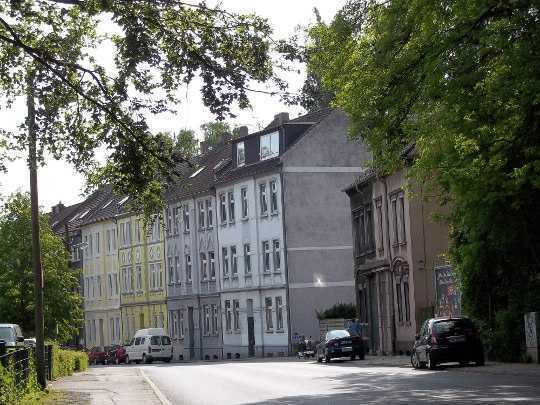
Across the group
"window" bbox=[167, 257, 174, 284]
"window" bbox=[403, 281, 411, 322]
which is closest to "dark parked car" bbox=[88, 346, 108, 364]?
"window" bbox=[167, 257, 174, 284]

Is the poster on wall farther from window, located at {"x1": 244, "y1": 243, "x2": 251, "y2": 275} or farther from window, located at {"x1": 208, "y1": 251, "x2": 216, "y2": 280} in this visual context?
window, located at {"x1": 208, "y1": 251, "x2": 216, "y2": 280}

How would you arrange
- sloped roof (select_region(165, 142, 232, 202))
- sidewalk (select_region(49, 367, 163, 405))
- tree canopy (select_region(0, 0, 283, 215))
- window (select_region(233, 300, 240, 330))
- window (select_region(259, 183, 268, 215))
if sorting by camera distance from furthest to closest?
sloped roof (select_region(165, 142, 232, 202)), window (select_region(233, 300, 240, 330)), window (select_region(259, 183, 268, 215)), sidewalk (select_region(49, 367, 163, 405)), tree canopy (select_region(0, 0, 283, 215))

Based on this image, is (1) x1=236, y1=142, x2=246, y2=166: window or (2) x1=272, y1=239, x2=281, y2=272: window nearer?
(2) x1=272, y1=239, x2=281, y2=272: window

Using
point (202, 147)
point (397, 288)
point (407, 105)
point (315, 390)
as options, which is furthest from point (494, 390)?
point (202, 147)

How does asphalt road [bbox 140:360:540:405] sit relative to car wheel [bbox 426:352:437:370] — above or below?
below

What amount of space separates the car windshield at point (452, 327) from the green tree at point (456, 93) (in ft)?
7.79

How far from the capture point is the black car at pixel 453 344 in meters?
35.6

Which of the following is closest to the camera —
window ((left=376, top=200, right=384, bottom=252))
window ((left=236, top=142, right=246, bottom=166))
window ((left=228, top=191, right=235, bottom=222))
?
window ((left=376, top=200, right=384, bottom=252))

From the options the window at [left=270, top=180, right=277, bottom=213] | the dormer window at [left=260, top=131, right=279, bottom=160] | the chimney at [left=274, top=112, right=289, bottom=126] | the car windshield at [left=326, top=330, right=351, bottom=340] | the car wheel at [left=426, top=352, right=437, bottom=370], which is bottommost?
the car wheel at [left=426, top=352, right=437, bottom=370]

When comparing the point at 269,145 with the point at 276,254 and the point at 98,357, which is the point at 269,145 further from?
the point at 98,357

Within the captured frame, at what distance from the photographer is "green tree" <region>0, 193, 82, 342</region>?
2436 inches

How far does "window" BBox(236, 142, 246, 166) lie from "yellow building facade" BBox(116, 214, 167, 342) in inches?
519

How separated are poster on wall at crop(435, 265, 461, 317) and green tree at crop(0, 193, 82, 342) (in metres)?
23.5

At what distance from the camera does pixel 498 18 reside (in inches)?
937
